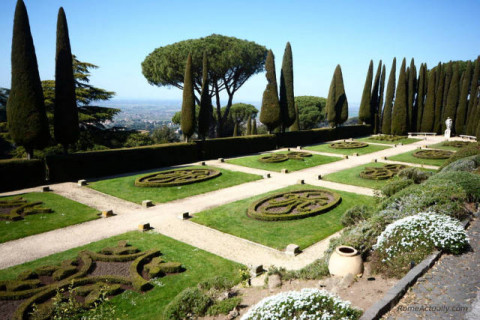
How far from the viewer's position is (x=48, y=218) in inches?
535

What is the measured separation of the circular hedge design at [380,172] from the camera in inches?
813

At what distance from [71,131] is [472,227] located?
20.7 metres

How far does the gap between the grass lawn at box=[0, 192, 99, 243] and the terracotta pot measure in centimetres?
1059

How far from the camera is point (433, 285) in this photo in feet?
21.3

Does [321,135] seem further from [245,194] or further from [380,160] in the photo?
[245,194]

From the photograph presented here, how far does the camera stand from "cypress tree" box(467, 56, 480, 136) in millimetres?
42006

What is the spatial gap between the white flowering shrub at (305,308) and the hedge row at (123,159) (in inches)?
694

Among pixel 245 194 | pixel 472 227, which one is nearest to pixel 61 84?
pixel 245 194

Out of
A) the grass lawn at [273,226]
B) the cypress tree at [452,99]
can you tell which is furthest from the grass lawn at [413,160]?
the cypress tree at [452,99]

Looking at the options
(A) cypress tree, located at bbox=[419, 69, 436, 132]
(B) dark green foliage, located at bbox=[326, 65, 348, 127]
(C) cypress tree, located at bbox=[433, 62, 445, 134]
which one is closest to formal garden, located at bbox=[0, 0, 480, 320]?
(B) dark green foliage, located at bbox=[326, 65, 348, 127]

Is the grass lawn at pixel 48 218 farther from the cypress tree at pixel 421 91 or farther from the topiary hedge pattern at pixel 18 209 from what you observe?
the cypress tree at pixel 421 91

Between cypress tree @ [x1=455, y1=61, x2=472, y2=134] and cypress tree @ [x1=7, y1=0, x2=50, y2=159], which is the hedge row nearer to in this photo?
cypress tree @ [x1=7, y1=0, x2=50, y2=159]

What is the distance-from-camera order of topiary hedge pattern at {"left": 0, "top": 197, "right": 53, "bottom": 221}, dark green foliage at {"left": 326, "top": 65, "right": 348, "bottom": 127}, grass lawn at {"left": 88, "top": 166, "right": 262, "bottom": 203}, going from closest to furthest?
topiary hedge pattern at {"left": 0, "top": 197, "right": 53, "bottom": 221} < grass lawn at {"left": 88, "top": 166, "right": 262, "bottom": 203} < dark green foliage at {"left": 326, "top": 65, "right": 348, "bottom": 127}

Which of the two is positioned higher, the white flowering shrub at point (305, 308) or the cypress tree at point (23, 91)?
the cypress tree at point (23, 91)
